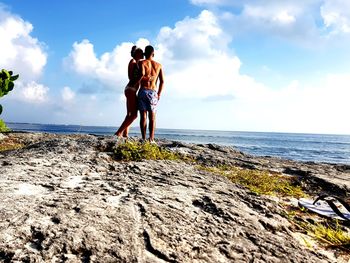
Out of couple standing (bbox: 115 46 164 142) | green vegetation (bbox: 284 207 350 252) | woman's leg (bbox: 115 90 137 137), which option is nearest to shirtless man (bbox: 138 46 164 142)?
couple standing (bbox: 115 46 164 142)

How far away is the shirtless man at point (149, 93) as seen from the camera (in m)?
7.78

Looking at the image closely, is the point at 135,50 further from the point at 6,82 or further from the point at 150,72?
the point at 6,82

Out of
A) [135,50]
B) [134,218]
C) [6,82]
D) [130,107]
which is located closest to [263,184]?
[134,218]

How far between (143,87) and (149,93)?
230 mm

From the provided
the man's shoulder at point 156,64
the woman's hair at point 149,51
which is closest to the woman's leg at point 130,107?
the man's shoulder at point 156,64

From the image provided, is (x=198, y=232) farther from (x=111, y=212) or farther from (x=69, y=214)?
(x=69, y=214)

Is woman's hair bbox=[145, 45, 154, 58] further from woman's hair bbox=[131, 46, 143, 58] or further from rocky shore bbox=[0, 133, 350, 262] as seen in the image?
rocky shore bbox=[0, 133, 350, 262]

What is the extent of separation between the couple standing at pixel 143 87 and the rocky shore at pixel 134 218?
367cm

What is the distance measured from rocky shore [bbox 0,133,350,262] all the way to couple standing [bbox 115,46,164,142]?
3671 mm

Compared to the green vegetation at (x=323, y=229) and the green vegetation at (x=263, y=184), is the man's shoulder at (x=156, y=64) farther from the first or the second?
the green vegetation at (x=323, y=229)

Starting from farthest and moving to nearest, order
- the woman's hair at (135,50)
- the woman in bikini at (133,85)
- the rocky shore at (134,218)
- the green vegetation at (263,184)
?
1. the woman's hair at (135,50)
2. the woman in bikini at (133,85)
3. the green vegetation at (263,184)
4. the rocky shore at (134,218)

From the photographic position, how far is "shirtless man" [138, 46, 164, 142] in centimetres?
778

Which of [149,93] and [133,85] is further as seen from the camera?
[133,85]

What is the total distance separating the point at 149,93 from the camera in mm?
7816
